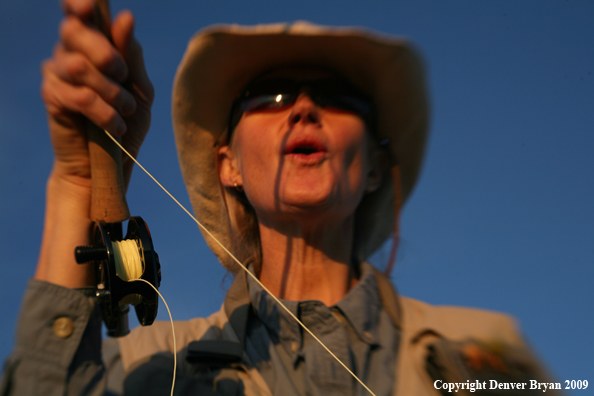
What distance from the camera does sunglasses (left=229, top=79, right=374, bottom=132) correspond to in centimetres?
272

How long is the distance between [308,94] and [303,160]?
1.36ft

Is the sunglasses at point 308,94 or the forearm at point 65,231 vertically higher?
the sunglasses at point 308,94

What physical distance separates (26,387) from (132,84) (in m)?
1.11

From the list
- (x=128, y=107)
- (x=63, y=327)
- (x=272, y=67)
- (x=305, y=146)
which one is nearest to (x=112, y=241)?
(x=63, y=327)

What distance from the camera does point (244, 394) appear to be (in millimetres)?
2121

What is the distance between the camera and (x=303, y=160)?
2518 millimetres

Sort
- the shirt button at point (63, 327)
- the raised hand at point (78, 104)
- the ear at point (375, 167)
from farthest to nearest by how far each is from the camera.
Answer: the ear at point (375, 167) < the shirt button at point (63, 327) < the raised hand at point (78, 104)

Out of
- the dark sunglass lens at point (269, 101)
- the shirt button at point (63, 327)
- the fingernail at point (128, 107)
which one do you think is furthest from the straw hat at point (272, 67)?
the shirt button at point (63, 327)

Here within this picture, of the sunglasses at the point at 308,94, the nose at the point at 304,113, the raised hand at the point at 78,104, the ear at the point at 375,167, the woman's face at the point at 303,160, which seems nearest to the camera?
the raised hand at the point at 78,104

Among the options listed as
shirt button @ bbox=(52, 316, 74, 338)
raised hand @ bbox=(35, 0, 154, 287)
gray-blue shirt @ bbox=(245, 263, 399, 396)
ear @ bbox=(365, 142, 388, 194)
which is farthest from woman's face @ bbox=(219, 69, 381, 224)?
shirt button @ bbox=(52, 316, 74, 338)

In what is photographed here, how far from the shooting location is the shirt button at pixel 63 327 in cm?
183

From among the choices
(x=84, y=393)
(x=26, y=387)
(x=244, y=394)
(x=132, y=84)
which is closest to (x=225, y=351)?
(x=244, y=394)

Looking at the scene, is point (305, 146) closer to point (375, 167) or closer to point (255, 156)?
point (255, 156)

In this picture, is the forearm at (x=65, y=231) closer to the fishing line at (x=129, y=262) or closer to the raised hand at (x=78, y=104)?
the raised hand at (x=78, y=104)
